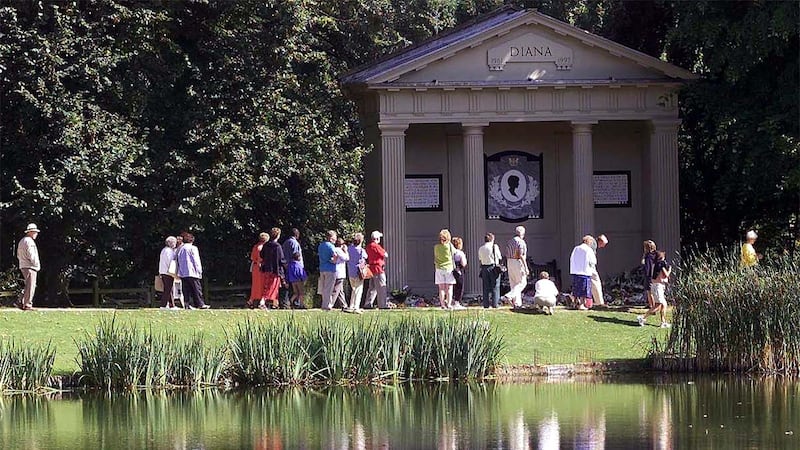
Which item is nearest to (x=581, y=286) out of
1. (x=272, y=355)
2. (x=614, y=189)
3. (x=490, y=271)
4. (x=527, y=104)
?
(x=490, y=271)

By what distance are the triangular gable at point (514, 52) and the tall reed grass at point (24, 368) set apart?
46.4ft

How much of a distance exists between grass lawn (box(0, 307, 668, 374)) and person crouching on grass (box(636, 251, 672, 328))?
246mm

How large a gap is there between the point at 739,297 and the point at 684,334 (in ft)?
3.71

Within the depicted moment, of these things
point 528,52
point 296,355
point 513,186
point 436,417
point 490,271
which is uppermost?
point 528,52

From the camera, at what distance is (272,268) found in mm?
33094

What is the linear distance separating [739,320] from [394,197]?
13.5m

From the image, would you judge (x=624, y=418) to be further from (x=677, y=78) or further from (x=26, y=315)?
(x=677, y=78)

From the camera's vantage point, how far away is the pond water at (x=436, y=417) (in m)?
19.9

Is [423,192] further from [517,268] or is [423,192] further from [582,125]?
[517,268]

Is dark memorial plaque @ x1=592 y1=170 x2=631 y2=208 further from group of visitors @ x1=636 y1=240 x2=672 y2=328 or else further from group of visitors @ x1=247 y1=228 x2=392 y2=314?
group of visitors @ x1=247 y1=228 x2=392 y2=314

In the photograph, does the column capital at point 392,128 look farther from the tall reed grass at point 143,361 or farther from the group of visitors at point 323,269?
the tall reed grass at point 143,361

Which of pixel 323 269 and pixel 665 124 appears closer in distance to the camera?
pixel 323 269

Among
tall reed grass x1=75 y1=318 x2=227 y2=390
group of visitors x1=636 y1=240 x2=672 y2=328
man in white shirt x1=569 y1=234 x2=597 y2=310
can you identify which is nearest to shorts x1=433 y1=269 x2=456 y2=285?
man in white shirt x1=569 y1=234 x2=597 y2=310

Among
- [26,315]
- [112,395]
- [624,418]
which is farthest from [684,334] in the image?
[26,315]
